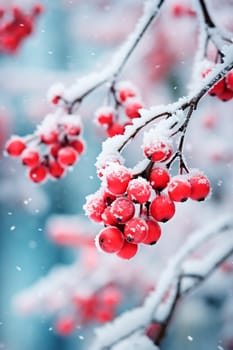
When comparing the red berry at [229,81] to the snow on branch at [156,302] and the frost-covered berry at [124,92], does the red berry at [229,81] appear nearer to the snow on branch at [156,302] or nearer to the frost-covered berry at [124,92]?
the frost-covered berry at [124,92]

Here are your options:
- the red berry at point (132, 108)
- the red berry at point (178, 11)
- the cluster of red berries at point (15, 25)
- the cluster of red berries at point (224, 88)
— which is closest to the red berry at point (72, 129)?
the red berry at point (132, 108)

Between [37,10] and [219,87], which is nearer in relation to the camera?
[219,87]

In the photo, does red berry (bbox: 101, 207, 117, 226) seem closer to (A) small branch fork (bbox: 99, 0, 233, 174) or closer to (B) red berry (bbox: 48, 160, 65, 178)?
(A) small branch fork (bbox: 99, 0, 233, 174)

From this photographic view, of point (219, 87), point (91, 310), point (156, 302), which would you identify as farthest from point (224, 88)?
point (91, 310)

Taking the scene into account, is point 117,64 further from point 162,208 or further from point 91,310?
point 91,310

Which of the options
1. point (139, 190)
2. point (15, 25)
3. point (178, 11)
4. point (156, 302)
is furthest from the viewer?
point (178, 11)

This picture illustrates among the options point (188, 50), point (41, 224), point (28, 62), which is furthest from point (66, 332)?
point (41, 224)

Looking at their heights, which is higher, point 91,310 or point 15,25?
point 15,25

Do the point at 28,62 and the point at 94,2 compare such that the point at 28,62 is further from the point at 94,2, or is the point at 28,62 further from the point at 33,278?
the point at 33,278
